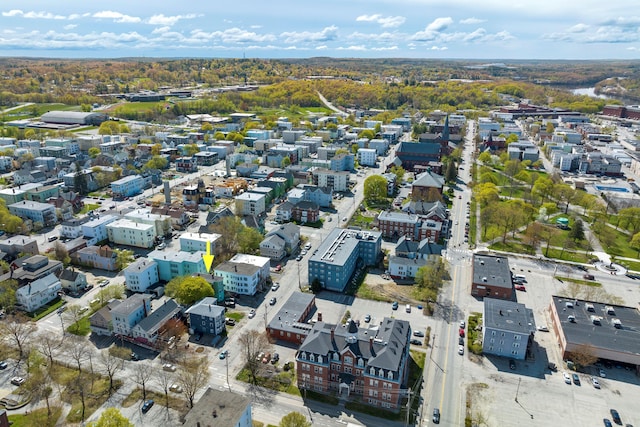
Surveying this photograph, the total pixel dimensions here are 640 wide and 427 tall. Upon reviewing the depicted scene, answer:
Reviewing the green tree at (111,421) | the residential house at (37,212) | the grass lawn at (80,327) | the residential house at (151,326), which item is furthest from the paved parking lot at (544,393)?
the residential house at (37,212)

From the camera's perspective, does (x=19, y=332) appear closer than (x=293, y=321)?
Yes

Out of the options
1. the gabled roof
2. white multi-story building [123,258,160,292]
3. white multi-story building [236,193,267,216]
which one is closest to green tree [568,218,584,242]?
white multi-story building [236,193,267,216]

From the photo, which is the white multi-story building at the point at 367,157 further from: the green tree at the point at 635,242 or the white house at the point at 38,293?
the white house at the point at 38,293

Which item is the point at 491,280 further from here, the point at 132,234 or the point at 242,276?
the point at 132,234

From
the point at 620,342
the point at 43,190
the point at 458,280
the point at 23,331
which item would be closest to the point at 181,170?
the point at 43,190

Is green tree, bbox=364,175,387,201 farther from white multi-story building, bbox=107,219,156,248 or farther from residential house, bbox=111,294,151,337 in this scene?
residential house, bbox=111,294,151,337

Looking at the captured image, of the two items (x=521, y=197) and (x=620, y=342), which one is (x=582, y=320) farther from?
(x=521, y=197)

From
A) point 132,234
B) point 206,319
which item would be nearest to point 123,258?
point 132,234
